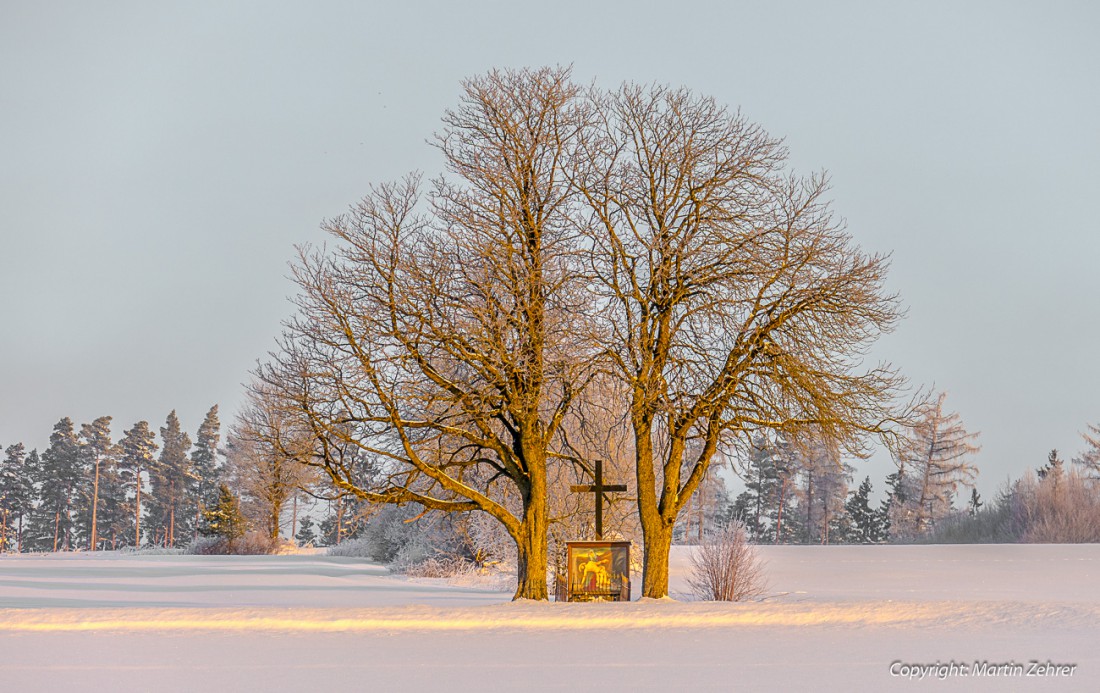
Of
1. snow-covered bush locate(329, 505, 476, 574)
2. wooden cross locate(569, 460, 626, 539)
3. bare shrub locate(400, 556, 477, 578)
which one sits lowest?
bare shrub locate(400, 556, 477, 578)

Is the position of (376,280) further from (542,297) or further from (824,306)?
(824,306)

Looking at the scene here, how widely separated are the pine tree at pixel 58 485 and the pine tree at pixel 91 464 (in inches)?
25.7

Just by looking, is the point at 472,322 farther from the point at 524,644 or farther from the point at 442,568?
the point at 442,568

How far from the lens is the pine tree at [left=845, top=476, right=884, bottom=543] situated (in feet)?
250

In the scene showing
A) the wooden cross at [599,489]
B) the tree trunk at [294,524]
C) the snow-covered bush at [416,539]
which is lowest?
the tree trunk at [294,524]

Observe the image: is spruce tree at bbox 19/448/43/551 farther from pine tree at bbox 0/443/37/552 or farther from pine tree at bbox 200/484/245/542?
pine tree at bbox 200/484/245/542

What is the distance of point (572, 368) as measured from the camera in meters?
19.7

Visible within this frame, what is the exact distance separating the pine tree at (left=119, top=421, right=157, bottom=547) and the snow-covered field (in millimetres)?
58518

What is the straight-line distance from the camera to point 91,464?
271ft

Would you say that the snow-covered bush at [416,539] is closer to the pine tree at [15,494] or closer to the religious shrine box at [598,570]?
the religious shrine box at [598,570]

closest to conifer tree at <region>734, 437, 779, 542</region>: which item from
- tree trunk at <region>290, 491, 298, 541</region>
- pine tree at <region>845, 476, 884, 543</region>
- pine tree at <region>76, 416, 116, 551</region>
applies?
pine tree at <region>845, 476, 884, 543</region>

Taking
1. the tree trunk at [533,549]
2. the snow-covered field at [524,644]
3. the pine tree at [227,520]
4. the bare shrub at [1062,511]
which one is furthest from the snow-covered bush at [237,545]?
the tree trunk at [533,549]

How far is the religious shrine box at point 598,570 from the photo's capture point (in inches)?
811

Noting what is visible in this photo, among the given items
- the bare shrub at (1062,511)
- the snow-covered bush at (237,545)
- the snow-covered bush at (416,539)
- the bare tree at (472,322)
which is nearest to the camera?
the bare tree at (472,322)
